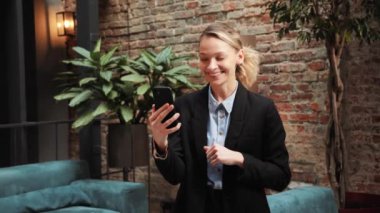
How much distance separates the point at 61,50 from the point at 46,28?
11.6 inches

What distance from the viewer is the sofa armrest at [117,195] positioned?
344 cm

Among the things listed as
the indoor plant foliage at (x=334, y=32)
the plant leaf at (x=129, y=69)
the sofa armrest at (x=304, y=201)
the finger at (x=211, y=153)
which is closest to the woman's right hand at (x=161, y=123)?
the finger at (x=211, y=153)

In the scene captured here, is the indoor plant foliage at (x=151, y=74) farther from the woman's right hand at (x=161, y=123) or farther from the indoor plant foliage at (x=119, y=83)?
the woman's right hand at (x=161, y=123)

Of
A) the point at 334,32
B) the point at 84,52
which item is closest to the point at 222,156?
the point at 334,32

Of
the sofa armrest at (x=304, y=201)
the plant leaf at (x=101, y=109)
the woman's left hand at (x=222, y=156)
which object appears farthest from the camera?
the plant leaf at (x=101, y=109)

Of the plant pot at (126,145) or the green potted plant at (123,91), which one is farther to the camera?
the plant pot at (126,145)

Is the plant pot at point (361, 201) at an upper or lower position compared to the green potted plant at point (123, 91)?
lower

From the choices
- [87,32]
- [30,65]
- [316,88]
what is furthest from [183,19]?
[30,65]

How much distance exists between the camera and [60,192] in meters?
3.59

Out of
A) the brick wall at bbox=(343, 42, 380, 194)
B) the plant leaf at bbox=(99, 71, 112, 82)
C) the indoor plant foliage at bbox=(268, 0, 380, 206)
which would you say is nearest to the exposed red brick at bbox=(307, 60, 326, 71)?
the brick wall at bbox=(343, 42, 380, 194)

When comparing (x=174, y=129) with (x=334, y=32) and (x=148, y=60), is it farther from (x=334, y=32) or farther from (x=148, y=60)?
(x=148, y=60)

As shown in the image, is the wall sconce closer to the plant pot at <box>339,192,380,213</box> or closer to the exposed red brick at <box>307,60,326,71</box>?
the exposed red brick at <box>307,60,326,71</box>

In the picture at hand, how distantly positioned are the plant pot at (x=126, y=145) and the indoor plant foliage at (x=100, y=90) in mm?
98

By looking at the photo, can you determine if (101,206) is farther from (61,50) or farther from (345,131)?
(61,50)
